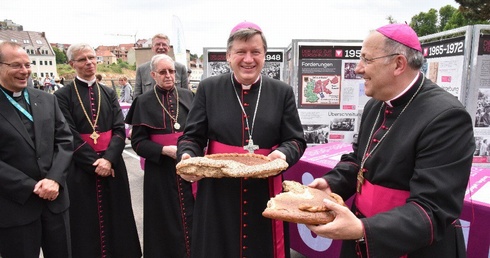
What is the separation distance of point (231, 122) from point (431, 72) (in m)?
3.29

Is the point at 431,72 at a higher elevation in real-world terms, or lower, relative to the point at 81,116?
higher

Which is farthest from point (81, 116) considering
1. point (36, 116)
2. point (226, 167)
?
point (226, 167)

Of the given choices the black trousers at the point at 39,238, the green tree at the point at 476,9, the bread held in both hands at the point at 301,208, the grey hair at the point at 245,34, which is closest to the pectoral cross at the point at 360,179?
the bread held in both hands at the point at 301,208

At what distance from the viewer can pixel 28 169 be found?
2.64 meters

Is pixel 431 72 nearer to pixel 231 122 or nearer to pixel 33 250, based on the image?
pixel 231 122

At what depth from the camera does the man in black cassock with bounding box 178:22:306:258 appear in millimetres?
2252

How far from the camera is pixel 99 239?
3.48m

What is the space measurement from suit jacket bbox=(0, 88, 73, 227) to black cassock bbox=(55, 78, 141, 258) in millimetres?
430

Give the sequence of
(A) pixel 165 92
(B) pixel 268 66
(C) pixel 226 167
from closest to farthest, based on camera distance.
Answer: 1. (C) pixel 226 167
2. (A) pixel 165 92
3. (B) pixel 268 66

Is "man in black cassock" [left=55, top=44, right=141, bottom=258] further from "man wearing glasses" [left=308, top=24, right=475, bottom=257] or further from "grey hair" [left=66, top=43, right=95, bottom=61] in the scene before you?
"man wearing glasses" [left=308, top=24, right=475, bottom=257]

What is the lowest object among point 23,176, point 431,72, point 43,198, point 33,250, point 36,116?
point 33,250

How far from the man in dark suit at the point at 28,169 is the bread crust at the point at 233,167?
145 cm

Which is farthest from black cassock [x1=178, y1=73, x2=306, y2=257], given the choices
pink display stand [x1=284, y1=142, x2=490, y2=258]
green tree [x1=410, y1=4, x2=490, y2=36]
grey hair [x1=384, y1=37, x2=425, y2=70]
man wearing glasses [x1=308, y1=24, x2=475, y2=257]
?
green tree [x1=410, y1=4, x2=490, y2=36]

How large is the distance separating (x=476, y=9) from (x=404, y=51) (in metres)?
28.7
